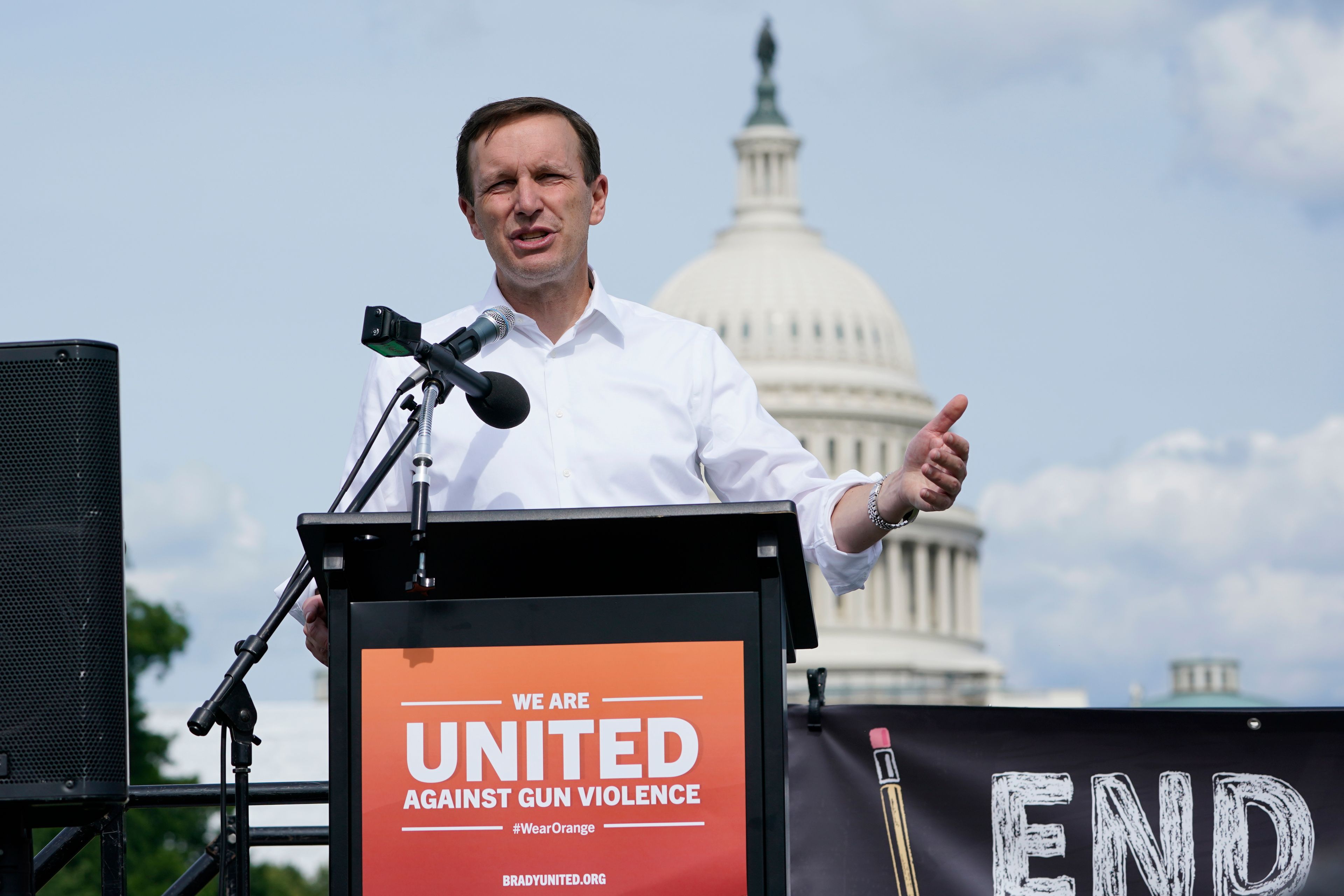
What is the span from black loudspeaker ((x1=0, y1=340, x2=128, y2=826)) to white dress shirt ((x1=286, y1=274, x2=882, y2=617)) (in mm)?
655

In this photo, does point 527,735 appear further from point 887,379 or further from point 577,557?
point 887,379

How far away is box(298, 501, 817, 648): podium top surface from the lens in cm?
344

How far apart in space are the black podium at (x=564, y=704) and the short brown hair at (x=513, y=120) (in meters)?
1.07

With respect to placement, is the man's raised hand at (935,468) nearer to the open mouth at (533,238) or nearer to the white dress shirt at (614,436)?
the white dress shirt at (614,436)

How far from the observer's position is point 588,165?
4.33 m

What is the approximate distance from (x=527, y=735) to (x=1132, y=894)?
2.74m

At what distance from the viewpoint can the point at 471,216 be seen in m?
4.41

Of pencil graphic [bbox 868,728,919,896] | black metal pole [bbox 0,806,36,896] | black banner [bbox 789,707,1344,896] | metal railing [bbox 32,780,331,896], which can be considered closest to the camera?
black metal pole [bbox 0,806,36,896]

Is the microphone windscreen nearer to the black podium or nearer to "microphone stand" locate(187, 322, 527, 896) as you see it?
"microphone stand" locate(187, 322, 527, 896)

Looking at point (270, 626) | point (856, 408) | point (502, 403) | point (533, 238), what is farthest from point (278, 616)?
point (856, 408)

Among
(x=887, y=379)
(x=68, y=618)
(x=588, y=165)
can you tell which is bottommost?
(x=68, y=618)

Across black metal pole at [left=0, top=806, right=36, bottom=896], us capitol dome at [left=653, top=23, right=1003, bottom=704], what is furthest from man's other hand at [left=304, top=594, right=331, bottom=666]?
us capitol dome at [left=653, top=23, right=1003, bottom=704]

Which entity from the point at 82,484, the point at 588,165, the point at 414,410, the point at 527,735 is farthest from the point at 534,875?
the point at 588,165

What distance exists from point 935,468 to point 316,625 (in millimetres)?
1198
